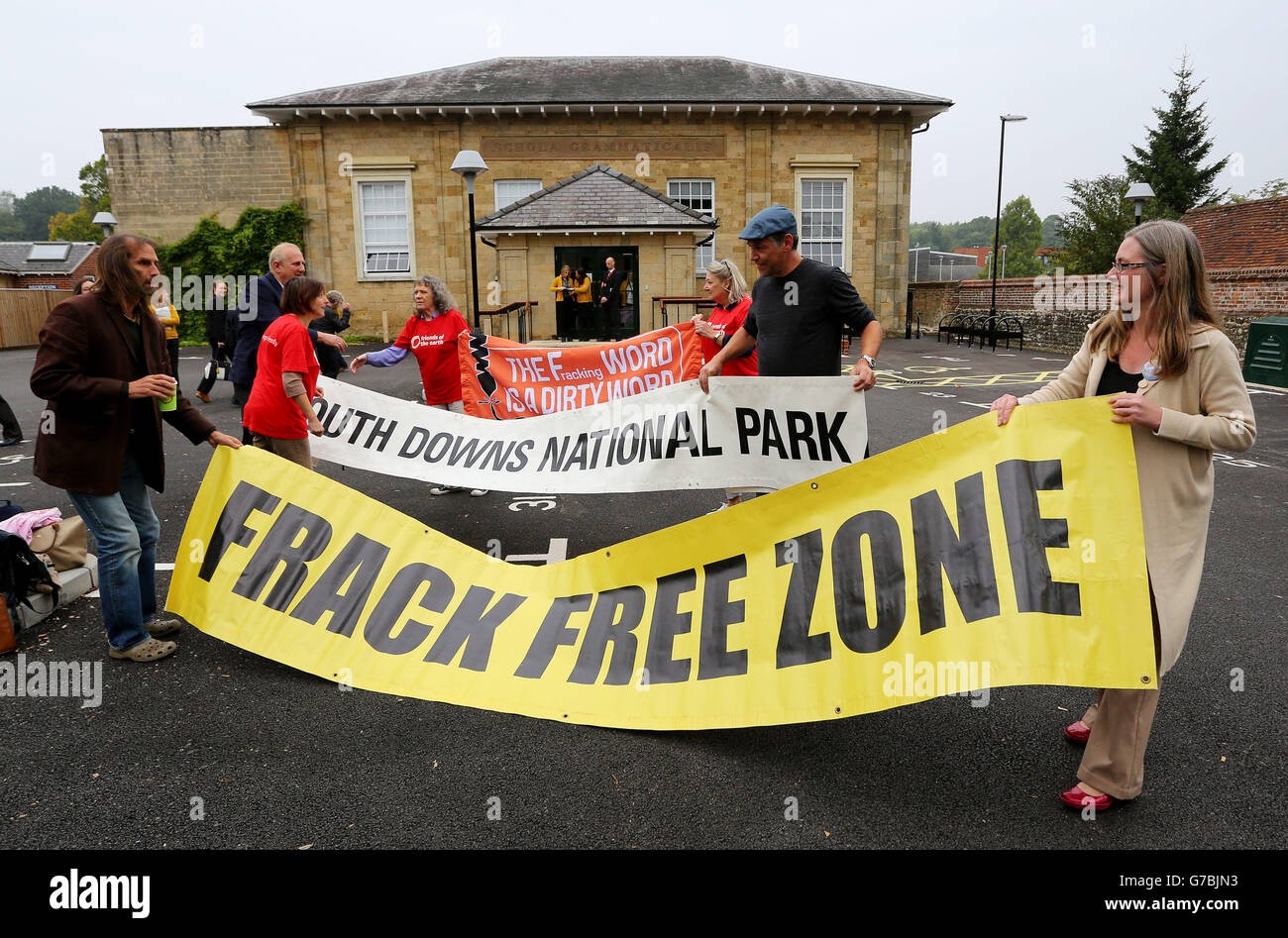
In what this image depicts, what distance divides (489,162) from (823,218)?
12416mm

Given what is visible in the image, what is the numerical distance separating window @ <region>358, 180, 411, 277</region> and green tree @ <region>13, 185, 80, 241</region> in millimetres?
134356

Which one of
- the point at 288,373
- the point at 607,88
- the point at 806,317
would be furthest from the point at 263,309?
the point at 607,88

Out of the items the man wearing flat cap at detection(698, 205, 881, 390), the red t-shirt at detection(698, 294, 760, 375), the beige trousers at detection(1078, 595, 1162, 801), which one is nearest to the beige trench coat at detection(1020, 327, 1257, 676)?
the beige trousers at detection(1078, 595, 1162, 801)

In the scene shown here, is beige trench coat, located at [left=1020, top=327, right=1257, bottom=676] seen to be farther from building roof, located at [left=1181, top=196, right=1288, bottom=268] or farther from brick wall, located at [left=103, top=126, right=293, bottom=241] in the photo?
brick wall, located at [left=103, top=126, right=293, bottom=241]

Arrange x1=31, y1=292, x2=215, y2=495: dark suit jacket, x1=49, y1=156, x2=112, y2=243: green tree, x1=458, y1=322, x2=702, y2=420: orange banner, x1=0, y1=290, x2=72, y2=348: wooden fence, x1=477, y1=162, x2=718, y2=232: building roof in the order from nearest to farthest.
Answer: x1=31, y1=292, x2=215, y2=495: dark suit jacket < x1=458, y1=322, x2=702, y2=420: orange banner < x1=477, y1=162, x2=718, y2=232: building roof < x1=0, y1=290, x2=72, y2=348: wooden fence < x1=49, y1=156, x2=112, y2=243: green tree

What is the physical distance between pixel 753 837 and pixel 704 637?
0.97m

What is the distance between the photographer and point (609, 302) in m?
24.2

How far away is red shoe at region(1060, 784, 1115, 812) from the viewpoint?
312cm

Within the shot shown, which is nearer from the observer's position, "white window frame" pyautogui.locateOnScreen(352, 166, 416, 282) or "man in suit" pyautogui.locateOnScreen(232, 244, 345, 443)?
"man in suit" pyautogui.locateOnScreen(232, 244, 345, 443)

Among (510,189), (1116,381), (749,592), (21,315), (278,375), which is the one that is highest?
(510,189)
